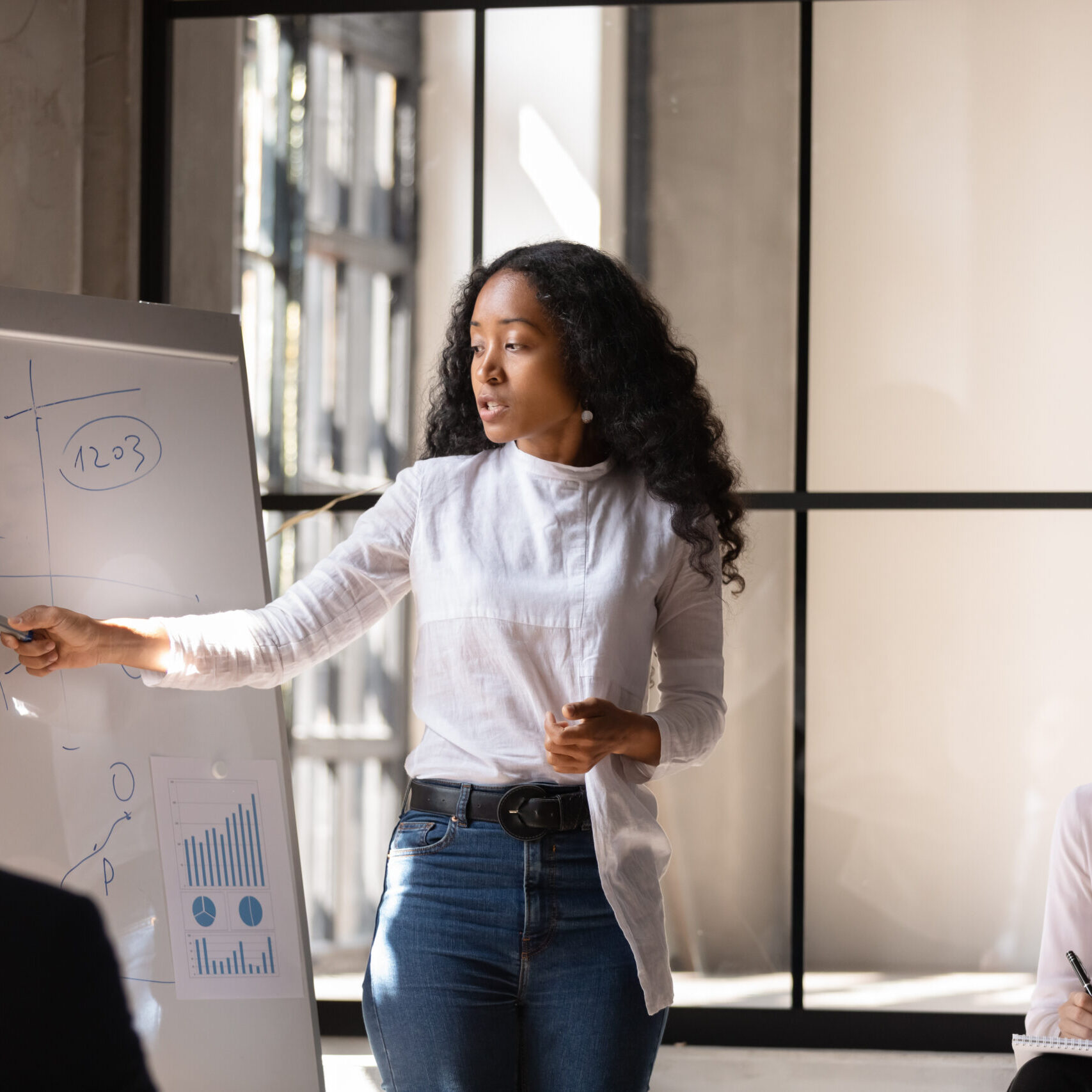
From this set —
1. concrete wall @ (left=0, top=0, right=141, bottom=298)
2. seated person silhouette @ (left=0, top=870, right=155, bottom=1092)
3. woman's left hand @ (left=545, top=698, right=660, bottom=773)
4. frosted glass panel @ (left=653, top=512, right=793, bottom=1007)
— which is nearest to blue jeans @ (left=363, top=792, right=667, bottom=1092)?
woman's left hand @ (left=545, top=698, right=660, bottom=773)

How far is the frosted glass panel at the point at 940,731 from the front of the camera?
2.48m

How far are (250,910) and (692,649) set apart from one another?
0.72 meters

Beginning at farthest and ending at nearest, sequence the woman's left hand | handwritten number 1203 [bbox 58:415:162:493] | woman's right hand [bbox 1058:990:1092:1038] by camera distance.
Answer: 1. handwritten number 1203 [bbox 58:415:162:493]
2. woman's right hand [bbox 1058:990:1092:1038]
3. the woman's left hand

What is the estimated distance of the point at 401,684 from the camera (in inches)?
103

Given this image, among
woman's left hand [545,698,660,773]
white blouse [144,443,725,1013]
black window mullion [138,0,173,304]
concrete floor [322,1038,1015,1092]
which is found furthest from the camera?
black window mullion [138,0,173,304]

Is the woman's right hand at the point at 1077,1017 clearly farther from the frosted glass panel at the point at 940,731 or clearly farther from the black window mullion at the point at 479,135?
the black window mullion at the point at 479,135

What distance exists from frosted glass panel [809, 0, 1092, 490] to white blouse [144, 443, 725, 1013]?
1254 mm

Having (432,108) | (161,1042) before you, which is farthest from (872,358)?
(161,1042)

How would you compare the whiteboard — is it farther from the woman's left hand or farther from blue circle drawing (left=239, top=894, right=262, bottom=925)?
the woman's left hand

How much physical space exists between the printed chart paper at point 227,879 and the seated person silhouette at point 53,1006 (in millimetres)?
121

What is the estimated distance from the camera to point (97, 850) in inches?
59.2

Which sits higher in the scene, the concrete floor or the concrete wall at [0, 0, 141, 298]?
the concrete wall at [0, 0, 141, 298]

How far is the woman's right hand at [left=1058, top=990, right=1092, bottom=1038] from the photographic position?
4.72 feet

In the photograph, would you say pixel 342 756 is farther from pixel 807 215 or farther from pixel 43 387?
pixel 807 215
